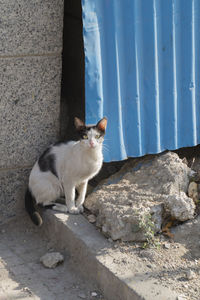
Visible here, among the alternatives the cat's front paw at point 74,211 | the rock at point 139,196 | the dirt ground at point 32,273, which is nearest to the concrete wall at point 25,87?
the dirt ground at point 32,273

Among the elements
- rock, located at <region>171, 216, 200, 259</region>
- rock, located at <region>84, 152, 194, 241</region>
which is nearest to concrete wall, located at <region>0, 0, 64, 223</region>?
rock, located at <region>84, 152, 194, 241</region>

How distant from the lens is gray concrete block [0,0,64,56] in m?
4.17

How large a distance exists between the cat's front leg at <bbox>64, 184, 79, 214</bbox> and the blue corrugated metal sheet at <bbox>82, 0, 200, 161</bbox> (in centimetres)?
47

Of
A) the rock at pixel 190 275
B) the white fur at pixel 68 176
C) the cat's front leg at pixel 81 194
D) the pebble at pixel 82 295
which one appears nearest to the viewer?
the rock at pixel 190 275

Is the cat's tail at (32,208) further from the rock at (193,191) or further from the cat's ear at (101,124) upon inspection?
the rock at (193,191)

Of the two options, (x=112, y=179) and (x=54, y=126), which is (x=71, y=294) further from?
(x=54, y=126)

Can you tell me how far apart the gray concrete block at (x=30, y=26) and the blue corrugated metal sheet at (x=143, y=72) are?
0.44 meters

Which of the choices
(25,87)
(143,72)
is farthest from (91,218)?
(143,72)

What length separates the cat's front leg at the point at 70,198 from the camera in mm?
4449

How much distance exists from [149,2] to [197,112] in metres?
1.29

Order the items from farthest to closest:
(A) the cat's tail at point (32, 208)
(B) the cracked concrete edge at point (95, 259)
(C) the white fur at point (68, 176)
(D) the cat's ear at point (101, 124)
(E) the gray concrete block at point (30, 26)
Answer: (A) the cat's tail at point (32, 208)
(C) the white fur at point (68, 176)
(E) the gray concrete block at point (30, 26)
(D) the cat's ear at point (101, 124)
(B) the cracked concrete edge at point (95, 259)

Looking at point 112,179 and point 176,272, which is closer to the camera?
point 176,272

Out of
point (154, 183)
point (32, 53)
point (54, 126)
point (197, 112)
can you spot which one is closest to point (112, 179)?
point (154, 183)

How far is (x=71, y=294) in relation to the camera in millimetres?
3725
